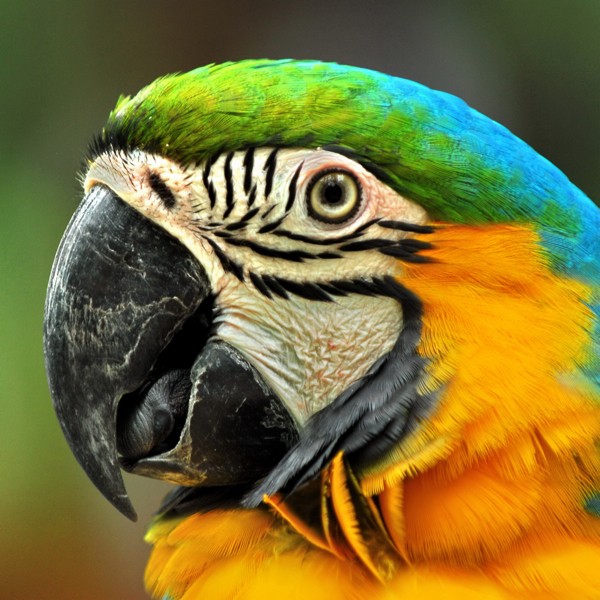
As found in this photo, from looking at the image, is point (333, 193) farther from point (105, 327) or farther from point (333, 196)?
point (105, 327)

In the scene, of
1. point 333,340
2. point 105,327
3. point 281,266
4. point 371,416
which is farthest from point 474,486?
point 105,327

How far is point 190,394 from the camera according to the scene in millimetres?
1142

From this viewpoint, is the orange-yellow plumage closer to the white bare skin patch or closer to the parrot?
the parrot

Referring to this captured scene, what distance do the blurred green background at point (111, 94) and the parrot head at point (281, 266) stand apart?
7.83 ft

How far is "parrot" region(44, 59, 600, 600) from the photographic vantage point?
998 mm

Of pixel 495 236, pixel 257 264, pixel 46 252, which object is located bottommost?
pixel 495 236

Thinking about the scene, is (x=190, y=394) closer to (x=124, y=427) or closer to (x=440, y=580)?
(x=124, y=427)

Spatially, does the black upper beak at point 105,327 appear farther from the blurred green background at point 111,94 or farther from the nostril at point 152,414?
the blurred green background at point 111,94

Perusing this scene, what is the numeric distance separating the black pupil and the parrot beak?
210 millimetres

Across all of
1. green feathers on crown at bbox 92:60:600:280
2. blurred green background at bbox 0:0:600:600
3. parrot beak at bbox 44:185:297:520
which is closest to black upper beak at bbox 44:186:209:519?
parrot beak at bbox 44:185:297:520

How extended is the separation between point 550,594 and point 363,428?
30cm

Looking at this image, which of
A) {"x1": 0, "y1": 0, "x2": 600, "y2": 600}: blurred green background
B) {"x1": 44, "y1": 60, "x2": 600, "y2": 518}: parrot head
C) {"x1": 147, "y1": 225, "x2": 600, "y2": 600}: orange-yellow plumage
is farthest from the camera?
{"x1": 0, "y1": 0, "x2": 600, "y2": 600}: blurred green background

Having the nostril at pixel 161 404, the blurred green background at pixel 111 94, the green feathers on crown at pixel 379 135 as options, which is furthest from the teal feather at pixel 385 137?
the blurred green background at pixel 111 94

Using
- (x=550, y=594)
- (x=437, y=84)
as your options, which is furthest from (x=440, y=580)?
(x=437, y=84)
